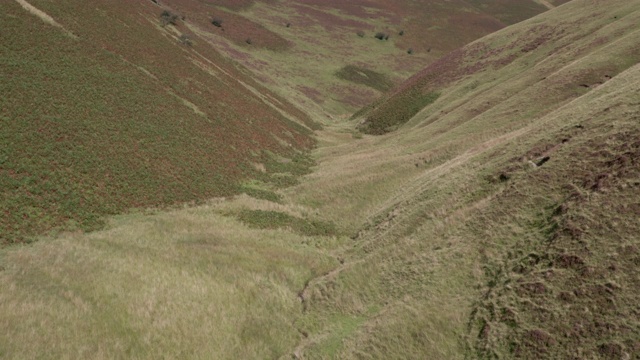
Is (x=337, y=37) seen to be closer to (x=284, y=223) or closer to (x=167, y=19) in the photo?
(x=167, y=19)

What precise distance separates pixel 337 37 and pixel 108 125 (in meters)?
105

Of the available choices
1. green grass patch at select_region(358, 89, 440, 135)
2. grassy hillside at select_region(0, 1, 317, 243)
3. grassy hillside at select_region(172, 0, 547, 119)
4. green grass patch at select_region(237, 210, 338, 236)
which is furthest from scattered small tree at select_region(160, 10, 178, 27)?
green grass patch at select_region(237, 210, 338, 236)

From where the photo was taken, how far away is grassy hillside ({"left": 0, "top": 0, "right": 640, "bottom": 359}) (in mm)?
10789

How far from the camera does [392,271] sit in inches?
597

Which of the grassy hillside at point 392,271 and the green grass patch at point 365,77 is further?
the green grass patch at point 365,77

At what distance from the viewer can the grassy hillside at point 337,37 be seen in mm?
85350

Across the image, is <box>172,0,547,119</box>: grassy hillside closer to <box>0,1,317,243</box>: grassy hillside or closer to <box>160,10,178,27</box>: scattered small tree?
<box>160,10,178,27</box>: scattered small tree

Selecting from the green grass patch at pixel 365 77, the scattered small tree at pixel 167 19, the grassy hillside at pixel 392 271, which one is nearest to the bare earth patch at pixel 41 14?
the scattered small tree at pixel 167 19

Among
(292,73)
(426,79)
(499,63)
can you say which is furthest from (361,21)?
(499,63)

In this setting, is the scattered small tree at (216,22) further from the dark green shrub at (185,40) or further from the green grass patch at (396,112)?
the green grass patch at (396,112)

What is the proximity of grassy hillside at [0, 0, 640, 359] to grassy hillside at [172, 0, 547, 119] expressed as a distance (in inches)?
2129

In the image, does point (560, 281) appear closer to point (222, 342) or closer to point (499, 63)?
point (222, 342)

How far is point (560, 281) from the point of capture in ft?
36.4

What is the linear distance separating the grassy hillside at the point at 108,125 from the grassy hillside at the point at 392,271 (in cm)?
249
